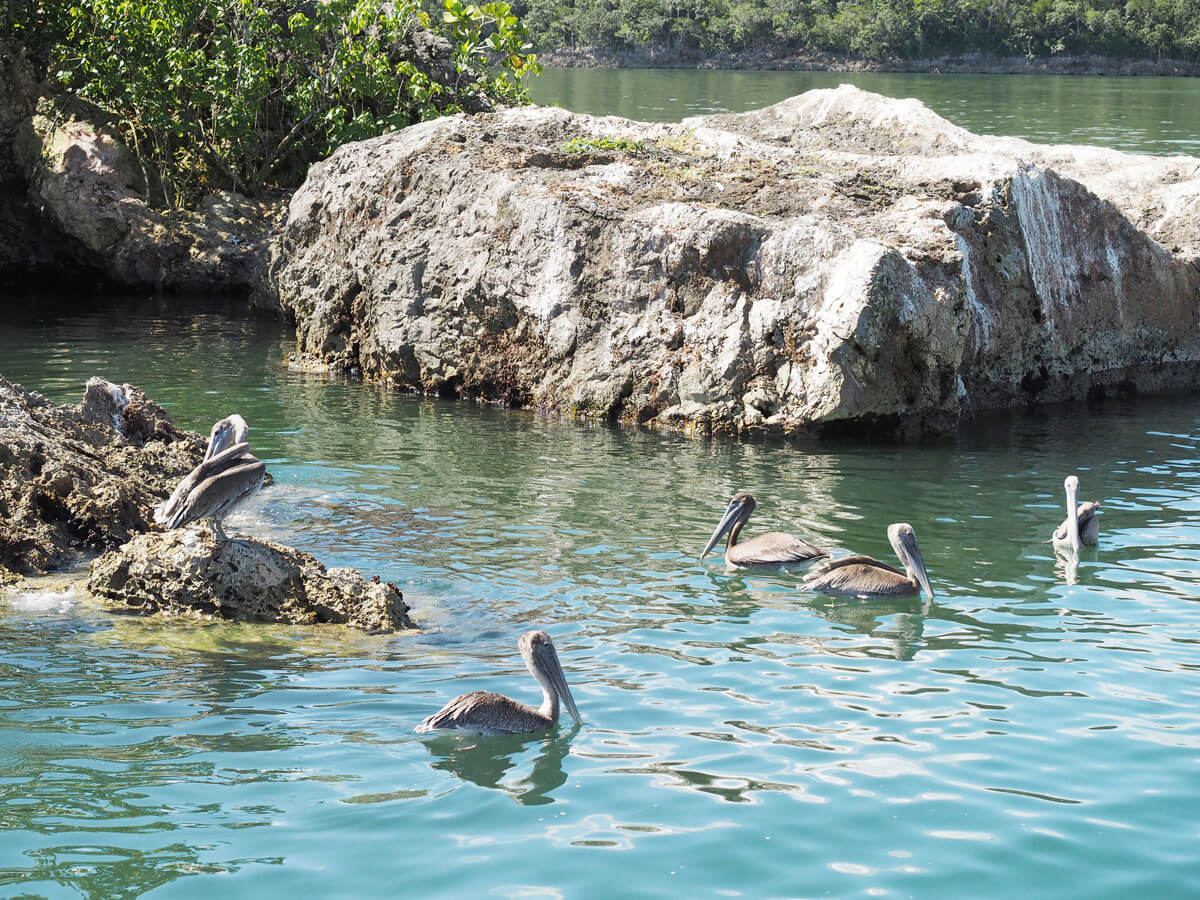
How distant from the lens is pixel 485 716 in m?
6.91

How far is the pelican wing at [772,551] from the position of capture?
10227mm

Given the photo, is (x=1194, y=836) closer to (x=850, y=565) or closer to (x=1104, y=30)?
(x=850, y=565)

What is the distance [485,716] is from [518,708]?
0.20m

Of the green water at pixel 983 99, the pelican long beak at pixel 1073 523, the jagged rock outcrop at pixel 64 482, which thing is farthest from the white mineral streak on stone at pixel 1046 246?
the green water at pixel 983 99

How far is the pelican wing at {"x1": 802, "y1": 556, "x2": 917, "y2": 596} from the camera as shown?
9.62 m

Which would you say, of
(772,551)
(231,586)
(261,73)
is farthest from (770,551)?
(261,73)

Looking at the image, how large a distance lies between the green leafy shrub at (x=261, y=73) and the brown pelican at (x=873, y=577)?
1536 cm

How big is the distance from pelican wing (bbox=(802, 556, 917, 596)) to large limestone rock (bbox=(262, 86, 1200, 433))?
15.9 ft

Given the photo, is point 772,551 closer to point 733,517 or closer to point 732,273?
point 733,517

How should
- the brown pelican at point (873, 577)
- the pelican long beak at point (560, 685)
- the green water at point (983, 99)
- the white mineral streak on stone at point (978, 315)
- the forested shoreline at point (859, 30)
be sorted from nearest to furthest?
the pelican long beak at point (560, 685) → the brown pelican at point (873, 577) → the white mineral streak on stone at point (978, 315) → the green water at point (983, 99) → the forested shoreline at point (859, 30)

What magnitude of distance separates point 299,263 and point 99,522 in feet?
32.3

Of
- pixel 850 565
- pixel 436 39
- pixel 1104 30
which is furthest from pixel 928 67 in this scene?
pixel 850 565

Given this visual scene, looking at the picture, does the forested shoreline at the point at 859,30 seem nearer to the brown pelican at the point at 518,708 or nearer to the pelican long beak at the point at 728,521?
the pelican long beak at the point at 728,521

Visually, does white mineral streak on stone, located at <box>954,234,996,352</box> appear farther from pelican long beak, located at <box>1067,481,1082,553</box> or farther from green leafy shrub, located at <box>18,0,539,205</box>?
green leafy shrub, located at <box>18,0,539,205</box>
